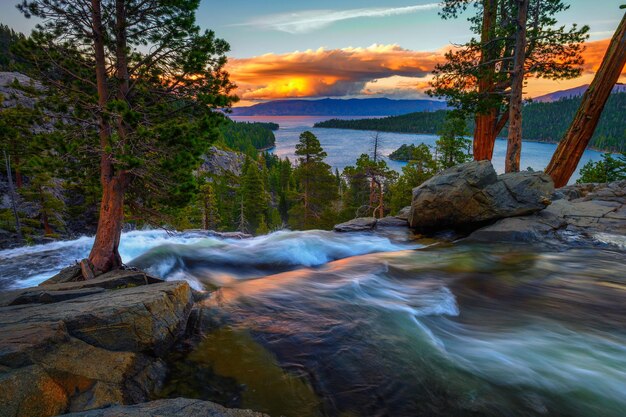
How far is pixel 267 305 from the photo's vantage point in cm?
678

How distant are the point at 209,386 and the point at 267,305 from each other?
265 cm

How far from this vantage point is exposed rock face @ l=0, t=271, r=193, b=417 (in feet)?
10.1

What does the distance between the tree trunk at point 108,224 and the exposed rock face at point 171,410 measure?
6961mm

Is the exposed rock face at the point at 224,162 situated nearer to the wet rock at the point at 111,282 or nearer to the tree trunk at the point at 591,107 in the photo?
the tree trunk at the point at 591,107

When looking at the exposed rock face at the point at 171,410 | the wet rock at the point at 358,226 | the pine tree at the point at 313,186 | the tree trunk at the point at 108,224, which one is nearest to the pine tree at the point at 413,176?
the pine tree at the point at 313,186

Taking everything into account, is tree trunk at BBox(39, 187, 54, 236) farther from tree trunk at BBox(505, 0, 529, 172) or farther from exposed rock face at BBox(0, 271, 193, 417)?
tree trunk at BBox(505, 0, 529, 172)

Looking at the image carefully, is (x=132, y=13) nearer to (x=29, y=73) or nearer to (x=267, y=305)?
(x=29, y=73)

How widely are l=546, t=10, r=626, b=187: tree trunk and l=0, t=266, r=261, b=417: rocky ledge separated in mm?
16226

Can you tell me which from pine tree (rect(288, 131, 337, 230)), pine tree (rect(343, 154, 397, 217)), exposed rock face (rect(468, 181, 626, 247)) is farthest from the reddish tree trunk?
pine tree (rect(288, 131, 337, 230))

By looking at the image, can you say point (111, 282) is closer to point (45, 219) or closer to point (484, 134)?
point (484, 134)

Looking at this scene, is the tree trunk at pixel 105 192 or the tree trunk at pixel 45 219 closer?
the tree trunk at pixel 105 192

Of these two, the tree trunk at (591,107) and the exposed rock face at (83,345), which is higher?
the tree trunk at (591,107)

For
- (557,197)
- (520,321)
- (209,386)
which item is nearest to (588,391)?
(520,321)

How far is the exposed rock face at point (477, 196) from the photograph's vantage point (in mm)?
11562
